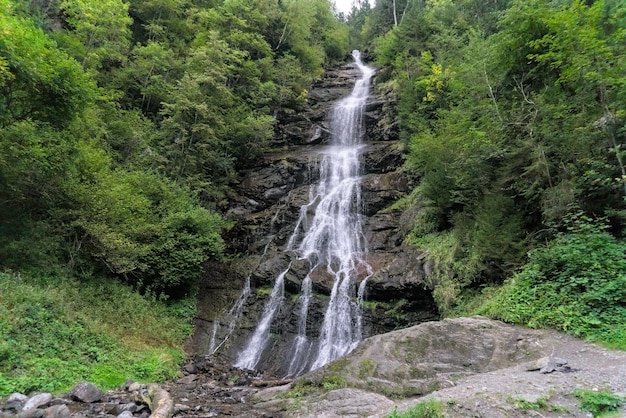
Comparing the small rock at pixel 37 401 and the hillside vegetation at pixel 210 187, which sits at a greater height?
the hillside vegetation at pixel 210 187

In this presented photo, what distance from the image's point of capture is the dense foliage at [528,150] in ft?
27.0

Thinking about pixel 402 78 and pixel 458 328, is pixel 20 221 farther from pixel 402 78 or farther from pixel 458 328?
pixel 402 78

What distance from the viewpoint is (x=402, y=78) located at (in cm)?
2212

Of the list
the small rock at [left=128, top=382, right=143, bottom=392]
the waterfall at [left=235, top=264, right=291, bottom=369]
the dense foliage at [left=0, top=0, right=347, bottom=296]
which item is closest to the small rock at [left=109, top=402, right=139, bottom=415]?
the small rock at [left=128, top=382, right=143, bottom=392]

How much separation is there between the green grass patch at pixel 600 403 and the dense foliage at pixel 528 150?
11.1 feet

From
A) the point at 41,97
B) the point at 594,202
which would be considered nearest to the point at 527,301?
the point at 594,202

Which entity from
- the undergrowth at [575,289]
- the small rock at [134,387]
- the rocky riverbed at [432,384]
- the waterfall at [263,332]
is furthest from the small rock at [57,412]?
the undergrowth at [575,289]

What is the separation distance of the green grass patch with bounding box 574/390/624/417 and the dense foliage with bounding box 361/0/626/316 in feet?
11.1

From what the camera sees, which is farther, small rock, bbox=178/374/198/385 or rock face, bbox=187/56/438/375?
rock face, bbox=187/56/438/375

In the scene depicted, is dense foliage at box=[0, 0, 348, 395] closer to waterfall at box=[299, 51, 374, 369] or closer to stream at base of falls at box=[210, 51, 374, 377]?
stream at base of falls at box=[210, 51, 374, 377]

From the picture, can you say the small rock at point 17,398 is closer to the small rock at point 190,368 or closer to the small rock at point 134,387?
the small rock at point 134,387

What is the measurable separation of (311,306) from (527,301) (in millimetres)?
7685

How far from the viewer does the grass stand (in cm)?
782

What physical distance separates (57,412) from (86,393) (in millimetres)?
1329
